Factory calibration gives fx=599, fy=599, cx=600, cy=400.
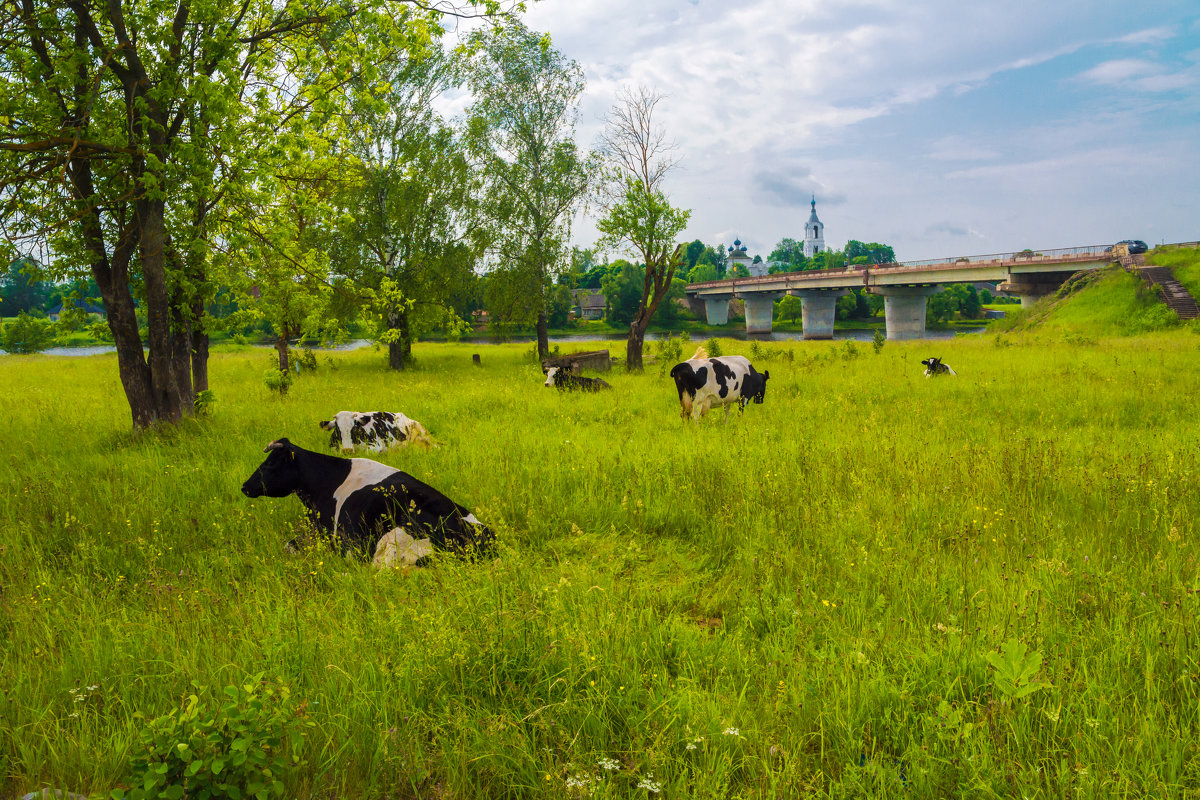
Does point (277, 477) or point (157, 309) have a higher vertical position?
point (157, 309)

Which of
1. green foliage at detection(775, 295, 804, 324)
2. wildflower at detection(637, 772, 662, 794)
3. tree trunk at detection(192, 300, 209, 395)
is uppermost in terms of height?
green foliage at detection(775, 295, 804, 324)

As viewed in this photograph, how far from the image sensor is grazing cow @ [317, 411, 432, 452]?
8.55 m

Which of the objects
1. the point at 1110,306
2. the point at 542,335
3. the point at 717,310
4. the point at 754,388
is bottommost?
the point at 754,388

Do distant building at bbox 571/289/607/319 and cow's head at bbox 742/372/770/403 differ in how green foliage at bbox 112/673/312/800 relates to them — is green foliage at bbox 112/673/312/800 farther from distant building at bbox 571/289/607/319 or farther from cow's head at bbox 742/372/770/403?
distant building at bbox 571/289/607/319

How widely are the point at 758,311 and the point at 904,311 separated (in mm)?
18296

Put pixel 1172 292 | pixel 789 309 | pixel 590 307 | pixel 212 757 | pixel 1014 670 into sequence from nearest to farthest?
pixel 212 757
pixel 1014 670
pixel 1172 292
pixel 789 309
pixel 590 307

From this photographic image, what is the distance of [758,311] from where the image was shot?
2945 inches

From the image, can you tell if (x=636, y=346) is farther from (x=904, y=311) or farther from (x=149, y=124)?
(x=904, y=311)

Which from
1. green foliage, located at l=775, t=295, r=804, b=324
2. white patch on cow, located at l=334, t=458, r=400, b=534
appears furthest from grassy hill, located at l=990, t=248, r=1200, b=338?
green foliage, located at l=775, t=295, r=804, b=324

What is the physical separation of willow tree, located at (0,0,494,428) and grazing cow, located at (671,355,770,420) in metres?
6.88

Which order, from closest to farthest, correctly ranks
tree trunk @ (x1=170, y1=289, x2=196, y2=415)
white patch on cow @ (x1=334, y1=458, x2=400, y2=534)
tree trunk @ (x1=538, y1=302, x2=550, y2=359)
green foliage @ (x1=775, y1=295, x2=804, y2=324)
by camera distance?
white patch on cow @ (x1=334, y1=458, x2=400, y2=534) → tree trunk @ (x1=170, y1=289, x2=196, y2=415) → tree trunk @ (x1=538, y1=302, x2=550, y2=359) → green foliage @ (x1=775, y1=295, x2=804, y2=324)

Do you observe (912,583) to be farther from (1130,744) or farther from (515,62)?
(515,62)

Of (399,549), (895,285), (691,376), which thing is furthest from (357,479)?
(895,285)

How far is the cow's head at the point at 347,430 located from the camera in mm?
8531
